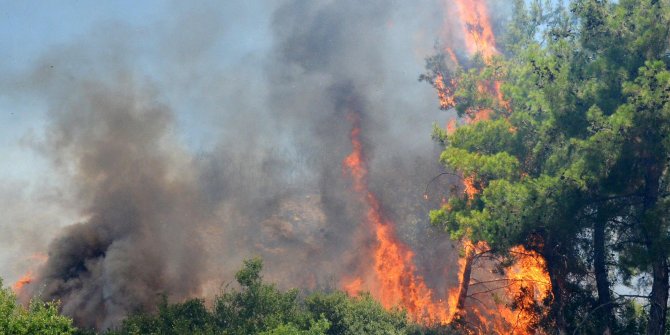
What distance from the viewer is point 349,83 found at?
45406mm

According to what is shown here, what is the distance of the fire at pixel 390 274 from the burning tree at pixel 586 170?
1091 cm

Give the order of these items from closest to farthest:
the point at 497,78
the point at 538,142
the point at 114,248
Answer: the point at 538,142, the point at 114,248, the point at 497,78

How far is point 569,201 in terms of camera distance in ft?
62.4

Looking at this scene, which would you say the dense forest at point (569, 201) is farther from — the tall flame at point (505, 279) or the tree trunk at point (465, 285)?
the tree trunk at point (465, 285)

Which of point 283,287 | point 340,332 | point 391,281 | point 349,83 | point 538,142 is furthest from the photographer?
point 349,83

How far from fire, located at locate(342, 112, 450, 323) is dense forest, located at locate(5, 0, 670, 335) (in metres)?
7.32

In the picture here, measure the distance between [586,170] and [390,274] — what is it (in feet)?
64.4

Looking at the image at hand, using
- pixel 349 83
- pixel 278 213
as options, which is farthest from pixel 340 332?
pixel 349 83

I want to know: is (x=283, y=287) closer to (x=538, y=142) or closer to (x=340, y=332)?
(x=340, y=332)

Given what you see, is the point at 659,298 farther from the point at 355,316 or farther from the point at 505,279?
the point at 355,316

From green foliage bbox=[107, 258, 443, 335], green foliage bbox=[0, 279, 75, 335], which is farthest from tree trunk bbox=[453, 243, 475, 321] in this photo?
green foliage bbox=[0, 279, 75, 335]

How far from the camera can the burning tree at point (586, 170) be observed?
691 inches

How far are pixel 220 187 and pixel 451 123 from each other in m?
23.7

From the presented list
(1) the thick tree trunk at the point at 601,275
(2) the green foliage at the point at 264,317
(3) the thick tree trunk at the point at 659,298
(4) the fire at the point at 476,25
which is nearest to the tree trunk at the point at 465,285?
(2) the green foliage at the point at 264,317
